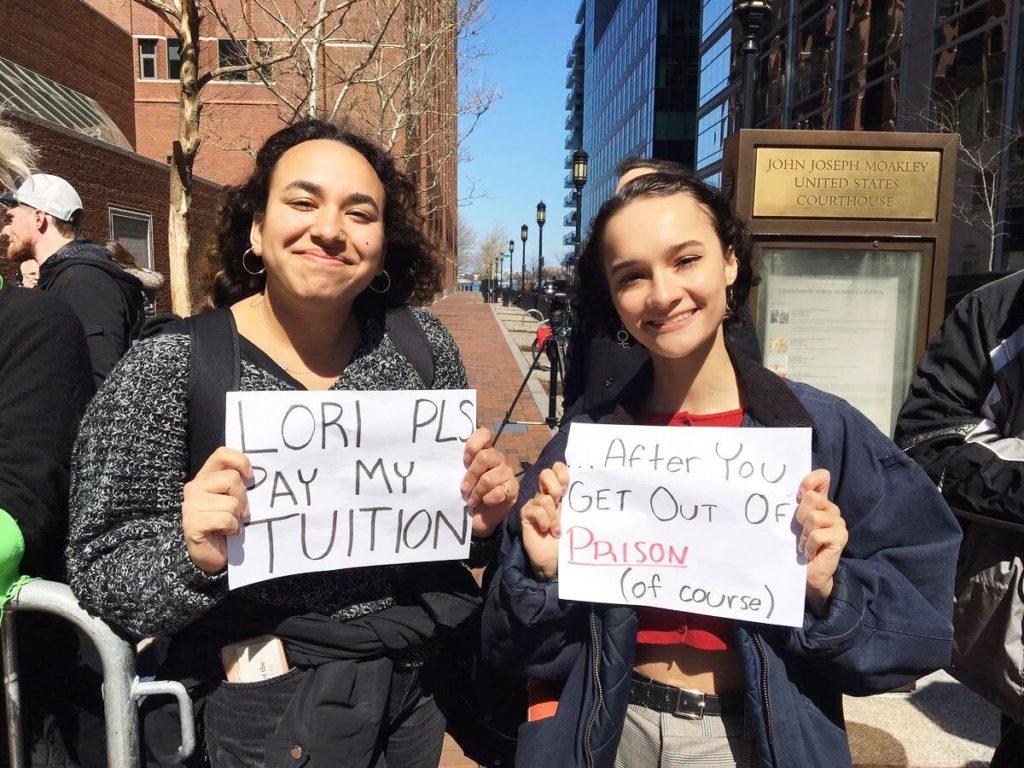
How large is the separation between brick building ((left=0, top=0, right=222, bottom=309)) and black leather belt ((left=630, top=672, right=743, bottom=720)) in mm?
11028

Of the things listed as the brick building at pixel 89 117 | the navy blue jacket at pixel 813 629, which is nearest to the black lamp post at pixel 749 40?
the navy blue jacket at pixel 813 629

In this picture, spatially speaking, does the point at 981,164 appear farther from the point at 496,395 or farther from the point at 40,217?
the point at 40,217

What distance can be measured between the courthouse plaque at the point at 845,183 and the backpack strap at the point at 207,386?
3288 millimetres

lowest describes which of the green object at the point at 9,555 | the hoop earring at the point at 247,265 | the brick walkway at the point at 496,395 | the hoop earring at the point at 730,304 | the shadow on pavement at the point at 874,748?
the shadow on pavement at the point at 874,748

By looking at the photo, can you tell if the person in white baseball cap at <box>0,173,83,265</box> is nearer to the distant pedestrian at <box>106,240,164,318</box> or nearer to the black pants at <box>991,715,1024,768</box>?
the distant pedestrian at <box>106,240,164,318</box>

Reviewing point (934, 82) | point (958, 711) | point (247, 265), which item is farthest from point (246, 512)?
point (934, 82)

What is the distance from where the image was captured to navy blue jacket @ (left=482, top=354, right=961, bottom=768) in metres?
1.54

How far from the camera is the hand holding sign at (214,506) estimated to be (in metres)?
1.50

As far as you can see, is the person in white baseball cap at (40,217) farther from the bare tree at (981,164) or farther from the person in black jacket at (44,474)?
the bare tree at (981,164)

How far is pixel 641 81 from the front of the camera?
55.8 m

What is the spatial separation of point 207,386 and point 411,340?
0.57m

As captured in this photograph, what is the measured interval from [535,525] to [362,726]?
0.63 m

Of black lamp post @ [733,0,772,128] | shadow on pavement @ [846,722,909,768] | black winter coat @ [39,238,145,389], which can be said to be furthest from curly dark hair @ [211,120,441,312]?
black lamp post @ [733,0,772,128]

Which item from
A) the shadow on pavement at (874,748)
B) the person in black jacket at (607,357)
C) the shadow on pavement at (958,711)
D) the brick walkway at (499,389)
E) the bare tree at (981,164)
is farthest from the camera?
the bare tree at (981,164)
